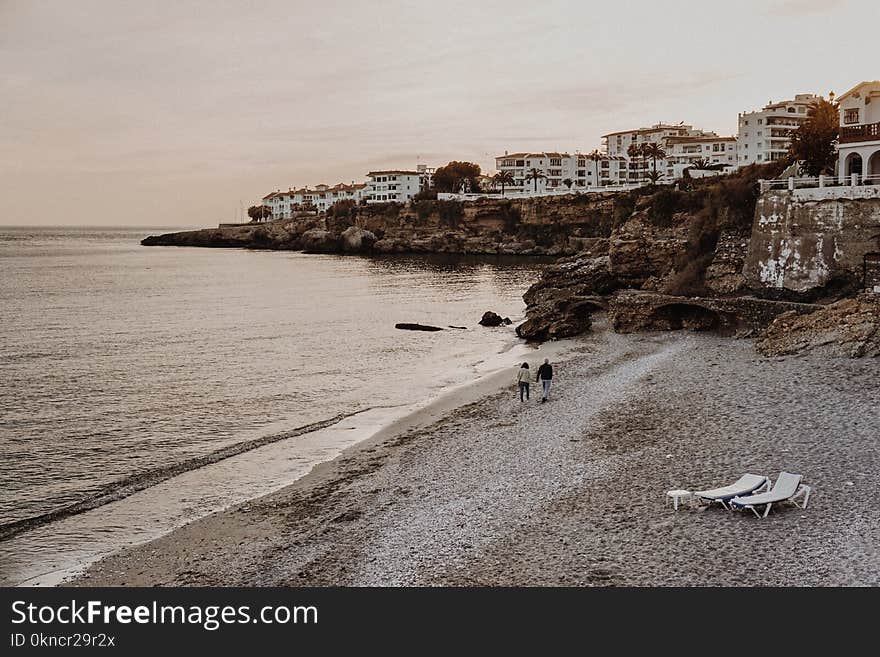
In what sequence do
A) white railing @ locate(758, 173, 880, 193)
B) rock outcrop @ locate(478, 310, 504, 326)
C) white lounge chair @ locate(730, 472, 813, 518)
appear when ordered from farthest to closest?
rock outcrop @ locate(478, 310, 504, 326) < white railing @ locate(758, 173, 880, 193) < white lounge chair @ locate(730, 472, 813, 518)

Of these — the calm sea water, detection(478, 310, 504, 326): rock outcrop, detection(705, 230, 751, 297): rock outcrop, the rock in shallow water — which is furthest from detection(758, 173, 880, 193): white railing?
the rock in shallow water

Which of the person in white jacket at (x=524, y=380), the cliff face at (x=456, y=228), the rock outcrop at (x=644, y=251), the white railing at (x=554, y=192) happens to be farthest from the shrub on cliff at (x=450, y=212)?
the person in white jacket at (x=524, y=380)

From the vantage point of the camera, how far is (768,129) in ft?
387

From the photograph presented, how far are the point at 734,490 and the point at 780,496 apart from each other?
897 mm

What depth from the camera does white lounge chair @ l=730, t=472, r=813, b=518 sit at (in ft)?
46.2

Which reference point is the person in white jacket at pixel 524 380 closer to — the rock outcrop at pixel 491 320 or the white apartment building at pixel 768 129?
the rock outcrop at pixel 491 320

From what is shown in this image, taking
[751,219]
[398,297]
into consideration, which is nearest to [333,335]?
[398,297]

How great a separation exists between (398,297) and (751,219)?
34.2m

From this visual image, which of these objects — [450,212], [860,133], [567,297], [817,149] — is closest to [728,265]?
[860,133]

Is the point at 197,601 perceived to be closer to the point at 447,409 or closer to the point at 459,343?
the point at 447,409

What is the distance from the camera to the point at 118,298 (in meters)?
70.3

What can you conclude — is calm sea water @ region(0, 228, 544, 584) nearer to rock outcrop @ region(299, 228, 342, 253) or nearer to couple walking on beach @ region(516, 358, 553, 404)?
couple walking on beach @ region(516, 358, 553, 404)

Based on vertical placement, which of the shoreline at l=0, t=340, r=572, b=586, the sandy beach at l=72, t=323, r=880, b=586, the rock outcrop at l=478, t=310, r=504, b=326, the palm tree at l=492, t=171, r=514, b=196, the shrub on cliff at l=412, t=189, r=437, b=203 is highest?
the palm tree at l=492, t=171, r=514, b=196

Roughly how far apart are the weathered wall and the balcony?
531 cm
